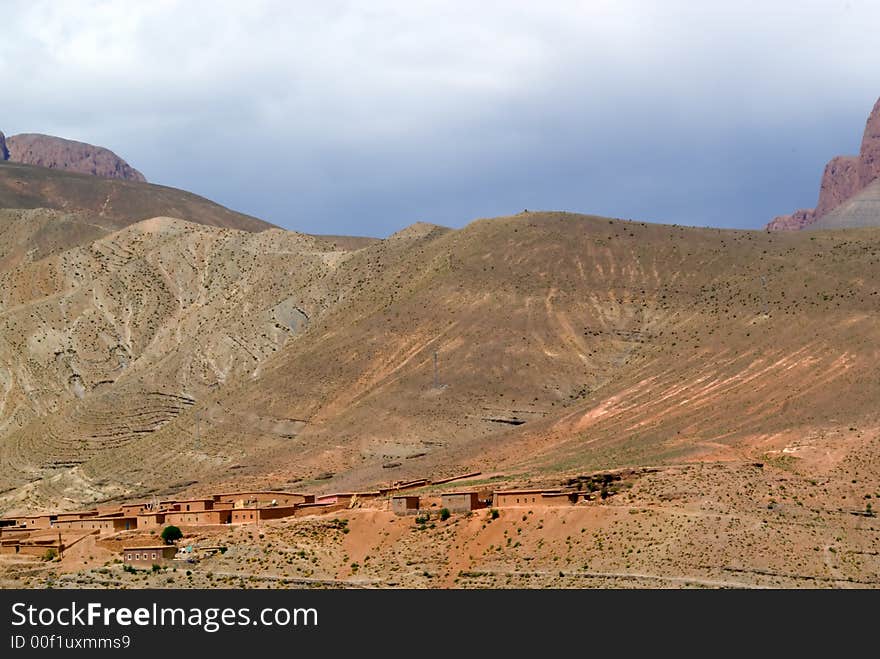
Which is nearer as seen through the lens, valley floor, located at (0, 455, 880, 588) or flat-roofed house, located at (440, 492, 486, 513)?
valley floor, located at (0, 455, 880, 588)

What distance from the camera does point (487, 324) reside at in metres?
123

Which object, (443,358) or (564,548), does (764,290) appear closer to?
(443,358)

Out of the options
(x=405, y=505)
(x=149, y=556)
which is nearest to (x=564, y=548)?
(x=405, y=505)

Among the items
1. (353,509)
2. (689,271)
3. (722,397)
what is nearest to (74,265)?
(689,271)

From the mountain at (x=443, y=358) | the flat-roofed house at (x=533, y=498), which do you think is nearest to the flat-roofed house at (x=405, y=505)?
the flat-roofed house at (x=533, y=498)

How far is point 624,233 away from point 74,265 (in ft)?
179

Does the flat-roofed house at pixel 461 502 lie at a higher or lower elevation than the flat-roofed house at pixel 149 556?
higher

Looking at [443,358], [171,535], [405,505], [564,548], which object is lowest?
[564,548]

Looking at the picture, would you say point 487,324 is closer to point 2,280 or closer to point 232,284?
point 232,284

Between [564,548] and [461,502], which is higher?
[461,502]

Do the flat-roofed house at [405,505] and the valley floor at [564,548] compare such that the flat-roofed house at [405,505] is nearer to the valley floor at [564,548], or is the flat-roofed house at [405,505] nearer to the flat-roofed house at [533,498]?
the valley floor at [564,548]

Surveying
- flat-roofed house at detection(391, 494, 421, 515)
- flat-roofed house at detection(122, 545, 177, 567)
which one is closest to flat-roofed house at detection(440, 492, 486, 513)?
flat-roofed house at detection(391, 494, 421, 515)

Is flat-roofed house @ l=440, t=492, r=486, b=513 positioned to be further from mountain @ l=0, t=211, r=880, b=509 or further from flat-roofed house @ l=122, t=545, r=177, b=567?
mountain @ l=0, t=211, r=880, b=509

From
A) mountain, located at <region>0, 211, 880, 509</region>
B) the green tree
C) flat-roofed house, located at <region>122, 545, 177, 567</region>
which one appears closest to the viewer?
flat-roofed house, located at <region>122, 545, 177, 567</region>
